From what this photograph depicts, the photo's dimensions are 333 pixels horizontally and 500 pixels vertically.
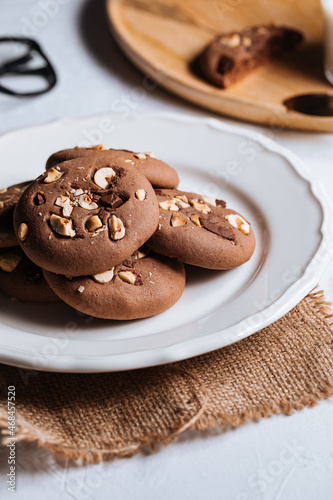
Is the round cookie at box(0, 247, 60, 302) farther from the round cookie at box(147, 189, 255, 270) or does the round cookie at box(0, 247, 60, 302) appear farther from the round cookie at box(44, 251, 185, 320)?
the round cookie at box(147, 189, 255, 270)

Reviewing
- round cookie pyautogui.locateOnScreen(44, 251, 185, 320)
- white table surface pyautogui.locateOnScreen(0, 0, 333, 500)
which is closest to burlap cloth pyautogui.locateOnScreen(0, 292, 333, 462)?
white table surface pyautogui.locateOnScreen(0, 0, 333, 500)

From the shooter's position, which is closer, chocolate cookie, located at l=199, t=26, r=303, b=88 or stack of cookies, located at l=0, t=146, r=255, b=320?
stack of cookies, located at l=0, t=146, r=255, b=320

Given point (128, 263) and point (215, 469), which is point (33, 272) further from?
point (215, 469)

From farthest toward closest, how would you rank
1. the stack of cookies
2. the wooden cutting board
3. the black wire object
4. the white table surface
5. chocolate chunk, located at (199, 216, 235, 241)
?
the black wire object
the wooden cutting board
chocolate chunk, located at (199, 216, 235, 241)
the stack of cookies
the white table surface

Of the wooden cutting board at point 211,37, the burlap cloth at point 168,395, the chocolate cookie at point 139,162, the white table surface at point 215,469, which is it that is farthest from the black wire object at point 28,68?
the white table surface at point 215,469

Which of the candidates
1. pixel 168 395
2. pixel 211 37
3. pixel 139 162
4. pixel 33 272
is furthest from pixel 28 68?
pixel 168 395

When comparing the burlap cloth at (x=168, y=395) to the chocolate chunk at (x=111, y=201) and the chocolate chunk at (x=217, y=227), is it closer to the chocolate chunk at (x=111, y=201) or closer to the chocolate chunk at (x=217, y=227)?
the chocolate chunk at (x=217, y=227)

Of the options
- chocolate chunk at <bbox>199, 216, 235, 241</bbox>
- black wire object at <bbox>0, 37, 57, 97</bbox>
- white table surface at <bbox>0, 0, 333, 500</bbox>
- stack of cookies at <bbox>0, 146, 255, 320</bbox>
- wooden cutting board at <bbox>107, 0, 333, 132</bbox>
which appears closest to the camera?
white table surface at <bbox>0, 0, 333, 500</bbox>
